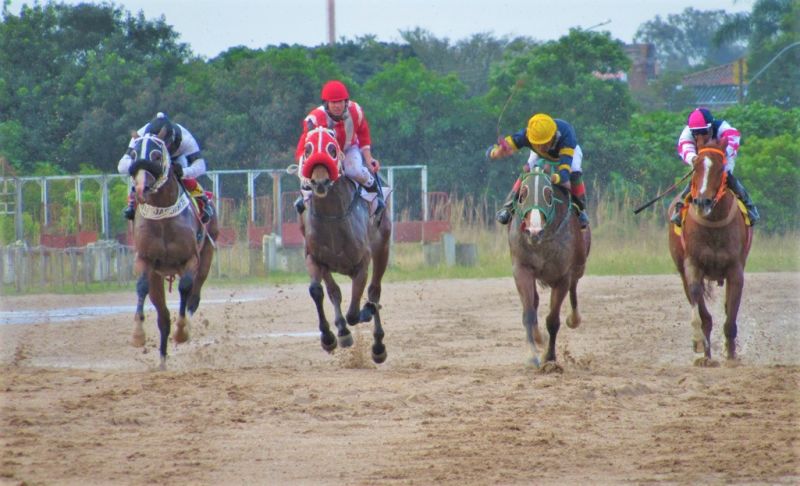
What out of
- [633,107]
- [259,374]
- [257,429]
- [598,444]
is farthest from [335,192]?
[633,107]

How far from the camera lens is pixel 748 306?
65.7ft

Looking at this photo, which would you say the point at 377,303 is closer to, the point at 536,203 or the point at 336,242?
the point at 336,242

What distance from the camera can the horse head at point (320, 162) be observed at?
40.3 ft

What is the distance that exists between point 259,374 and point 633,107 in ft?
92.2

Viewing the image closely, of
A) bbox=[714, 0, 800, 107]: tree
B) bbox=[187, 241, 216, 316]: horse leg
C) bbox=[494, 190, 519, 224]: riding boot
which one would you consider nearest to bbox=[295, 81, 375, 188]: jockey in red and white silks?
bbox=[494, 190, 519, 224]: riding boot

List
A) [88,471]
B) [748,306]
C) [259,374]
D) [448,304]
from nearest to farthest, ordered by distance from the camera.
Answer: [88,471] < [259,374] < [748,306] < [448,304]

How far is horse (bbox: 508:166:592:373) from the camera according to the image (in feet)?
41.2

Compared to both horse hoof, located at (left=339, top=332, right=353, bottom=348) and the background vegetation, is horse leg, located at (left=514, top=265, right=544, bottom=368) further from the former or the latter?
the background vegetation

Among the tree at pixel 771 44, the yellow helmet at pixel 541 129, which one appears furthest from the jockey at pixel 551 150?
the tree at pixel 771 44

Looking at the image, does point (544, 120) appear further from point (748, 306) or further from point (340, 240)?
point (748, 306)

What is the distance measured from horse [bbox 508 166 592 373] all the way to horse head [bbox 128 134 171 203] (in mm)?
3526

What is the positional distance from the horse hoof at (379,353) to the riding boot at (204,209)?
8.25ft

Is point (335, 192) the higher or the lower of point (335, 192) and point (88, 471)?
the higher

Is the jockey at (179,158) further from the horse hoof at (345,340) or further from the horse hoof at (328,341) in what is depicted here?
the horse hoof at (345,340)
